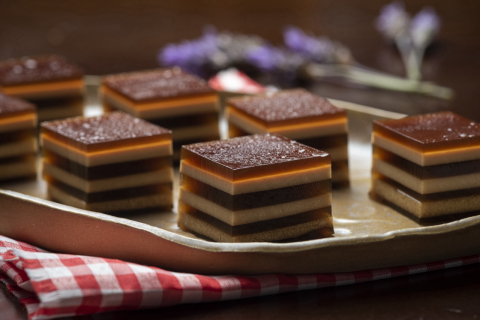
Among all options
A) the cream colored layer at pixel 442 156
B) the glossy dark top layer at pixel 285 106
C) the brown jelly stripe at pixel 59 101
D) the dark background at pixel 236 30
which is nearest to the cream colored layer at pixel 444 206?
the cream colored layer at pixel 442 156

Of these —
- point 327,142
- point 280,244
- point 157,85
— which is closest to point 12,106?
point 157,85

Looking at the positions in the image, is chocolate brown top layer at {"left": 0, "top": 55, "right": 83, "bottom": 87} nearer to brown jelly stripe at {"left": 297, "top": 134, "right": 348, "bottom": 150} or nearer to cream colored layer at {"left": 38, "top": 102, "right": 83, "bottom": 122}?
cream colored layer at {"left": 38, "top": 102, "right": 83, "bottom": 122}

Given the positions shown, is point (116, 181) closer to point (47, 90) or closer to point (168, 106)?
point (168, 106)

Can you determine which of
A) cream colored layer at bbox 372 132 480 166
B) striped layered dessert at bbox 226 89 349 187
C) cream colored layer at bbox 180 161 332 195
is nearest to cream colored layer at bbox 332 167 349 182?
striped layered dessert at bbox 226 89 349 187

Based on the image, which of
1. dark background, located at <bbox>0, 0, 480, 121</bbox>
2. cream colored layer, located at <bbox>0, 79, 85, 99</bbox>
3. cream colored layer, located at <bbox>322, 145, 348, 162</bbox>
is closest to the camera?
cream colored layer, located at <bbox>322, 145, 348, 162</bbox>

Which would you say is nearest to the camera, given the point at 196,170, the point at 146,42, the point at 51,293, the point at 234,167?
the point at 51,293

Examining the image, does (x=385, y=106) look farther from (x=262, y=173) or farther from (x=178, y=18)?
(x=178, y=18)

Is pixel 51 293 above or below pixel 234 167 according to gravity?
below

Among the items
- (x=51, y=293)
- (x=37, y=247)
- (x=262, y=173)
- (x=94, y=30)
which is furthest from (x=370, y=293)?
(x=94, y=30)
